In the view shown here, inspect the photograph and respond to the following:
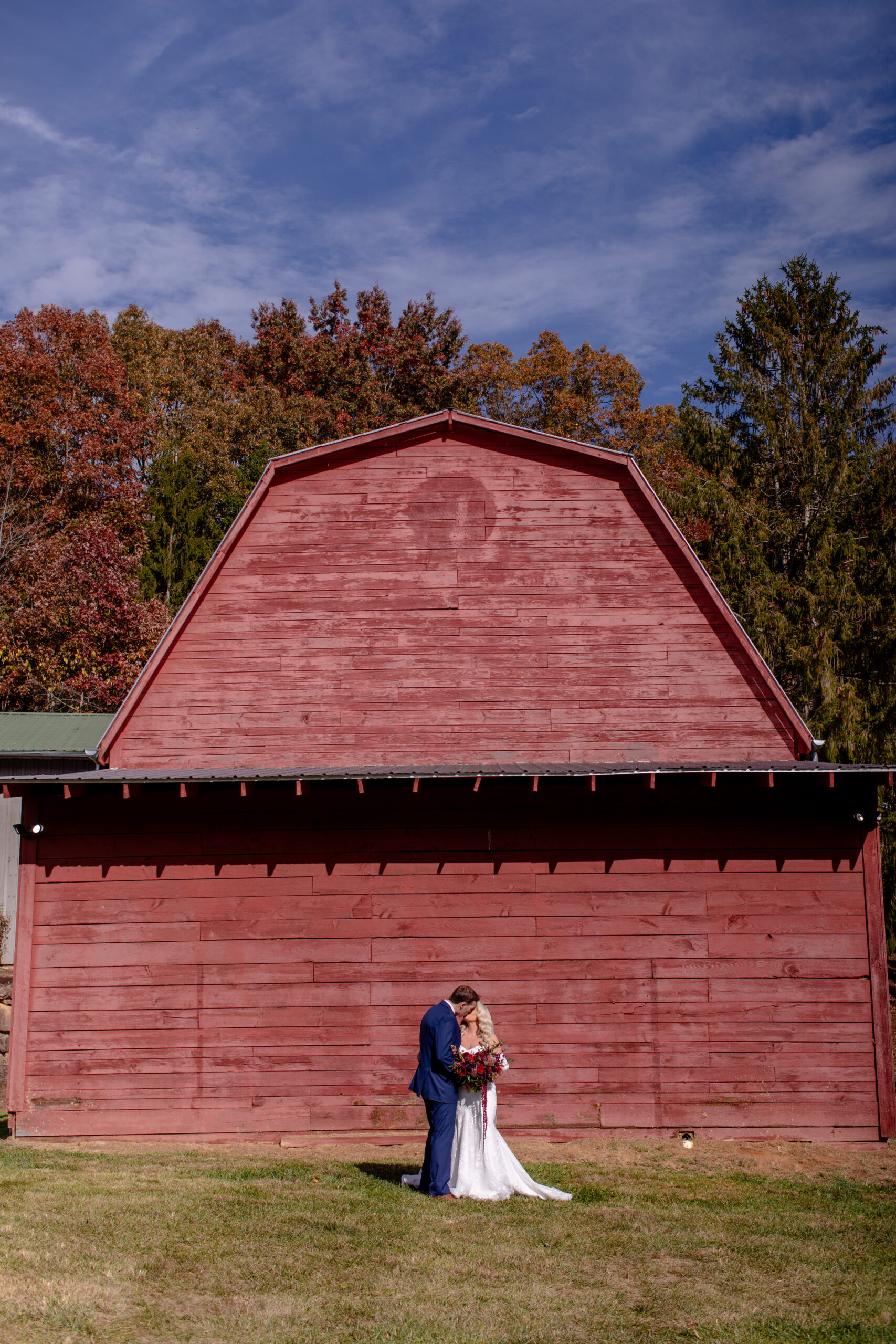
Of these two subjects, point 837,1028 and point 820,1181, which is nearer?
point 820,1181

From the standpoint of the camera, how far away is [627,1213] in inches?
328

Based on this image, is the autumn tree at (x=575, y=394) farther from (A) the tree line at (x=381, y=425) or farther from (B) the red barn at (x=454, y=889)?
(B) the red barn at (x=454, y=889)

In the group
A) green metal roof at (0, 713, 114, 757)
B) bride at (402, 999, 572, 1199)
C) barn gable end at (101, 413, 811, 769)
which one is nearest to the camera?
bride at (402, 999, 572, 1199)

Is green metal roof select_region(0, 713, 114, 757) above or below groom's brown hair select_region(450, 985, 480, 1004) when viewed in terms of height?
above

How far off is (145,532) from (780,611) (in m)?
19.7

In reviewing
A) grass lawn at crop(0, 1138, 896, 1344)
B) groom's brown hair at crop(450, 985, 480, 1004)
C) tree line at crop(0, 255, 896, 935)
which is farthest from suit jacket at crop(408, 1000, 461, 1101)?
tree line at crop(0, 255, 896, 935)

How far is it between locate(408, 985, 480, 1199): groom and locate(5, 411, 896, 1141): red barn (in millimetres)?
2343

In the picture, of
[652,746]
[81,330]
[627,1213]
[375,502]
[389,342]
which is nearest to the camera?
[627,1213]

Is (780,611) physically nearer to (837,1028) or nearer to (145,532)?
(837,1028)

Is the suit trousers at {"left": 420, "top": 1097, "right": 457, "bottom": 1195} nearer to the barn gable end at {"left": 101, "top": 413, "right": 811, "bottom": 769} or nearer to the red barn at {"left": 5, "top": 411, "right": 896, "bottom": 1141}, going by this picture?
the red barn at {"left": 5, "top": 411, "right": 896, "bottom": 1141}

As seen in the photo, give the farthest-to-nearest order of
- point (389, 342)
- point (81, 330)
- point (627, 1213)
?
point (389, 342) < point (81, 330) < point (627, 1213)

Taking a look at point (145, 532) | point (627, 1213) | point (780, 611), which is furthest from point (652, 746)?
point (145, 532)

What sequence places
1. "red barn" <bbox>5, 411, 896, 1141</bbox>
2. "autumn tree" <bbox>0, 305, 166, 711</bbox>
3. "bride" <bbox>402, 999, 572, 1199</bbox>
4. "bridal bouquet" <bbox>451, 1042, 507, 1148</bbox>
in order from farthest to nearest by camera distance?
"autumn tree" <bbox>0, 305, 166, 711</bbox> → "red barn" <bbox>5, 411, 896, 1141</bbox> → "bridal bouquet" <bbox>451, 1042, 507, 1148</bbox> → "bride" <bbox>402, 999, 572, 1199</bbox>

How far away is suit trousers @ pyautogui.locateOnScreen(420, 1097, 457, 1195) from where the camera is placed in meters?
8.73
